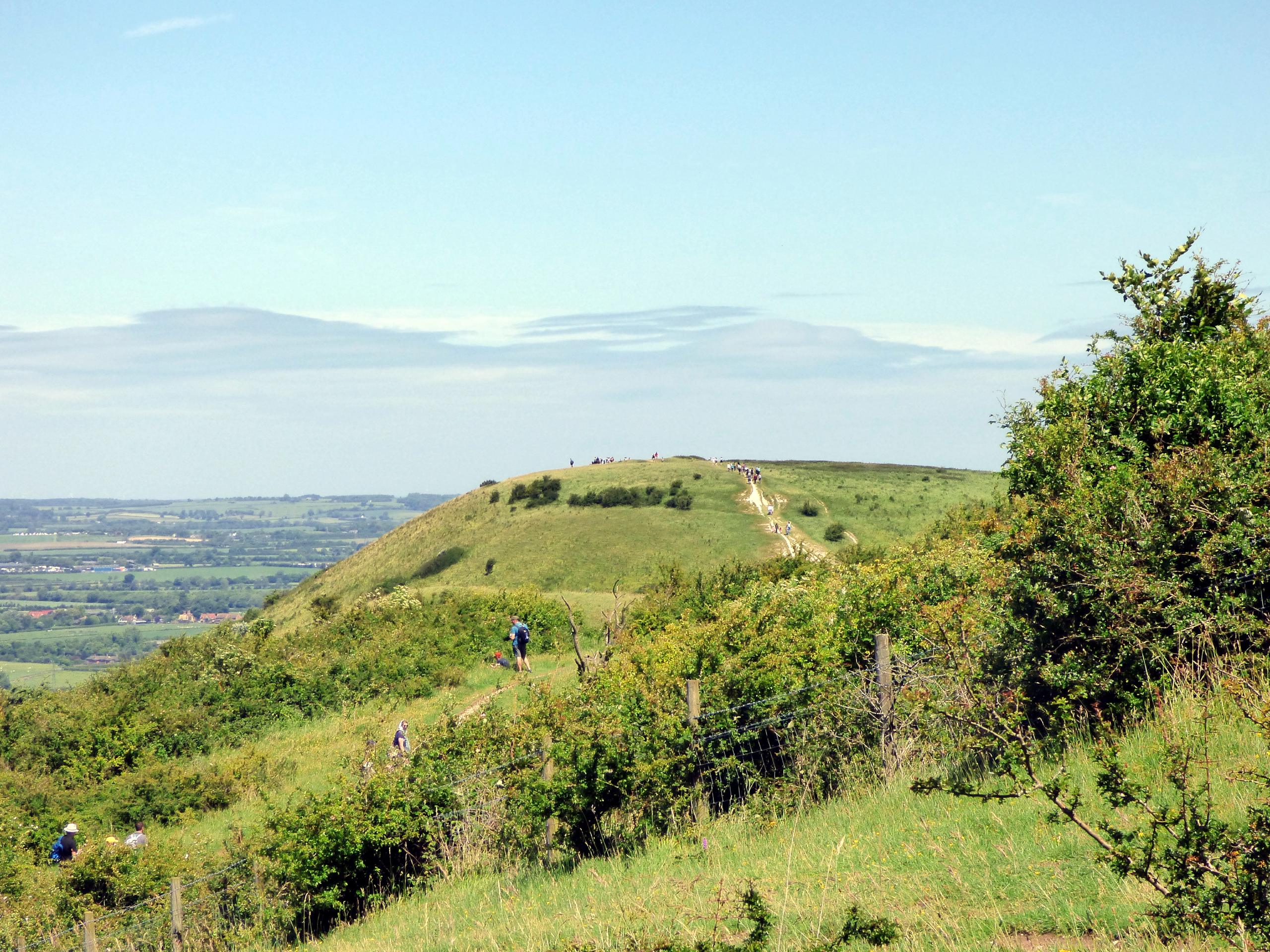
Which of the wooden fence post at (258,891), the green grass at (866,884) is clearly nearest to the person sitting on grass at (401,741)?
the wooden fence post at (258,891)

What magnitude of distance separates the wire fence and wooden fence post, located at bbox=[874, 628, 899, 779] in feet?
0.04

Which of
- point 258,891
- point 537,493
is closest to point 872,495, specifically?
point 537,493

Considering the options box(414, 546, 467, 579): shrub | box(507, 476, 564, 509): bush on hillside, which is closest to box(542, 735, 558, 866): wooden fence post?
box(414, 546, 467, 579): shrub

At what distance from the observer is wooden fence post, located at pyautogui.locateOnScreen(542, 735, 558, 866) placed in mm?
11273

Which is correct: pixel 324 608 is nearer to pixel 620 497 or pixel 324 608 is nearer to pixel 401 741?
pixel 401 741

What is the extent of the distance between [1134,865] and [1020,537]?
6.92 meters

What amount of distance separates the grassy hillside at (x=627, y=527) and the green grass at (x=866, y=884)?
115 ft

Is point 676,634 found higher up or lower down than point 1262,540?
lower down

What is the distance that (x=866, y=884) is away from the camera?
701cm

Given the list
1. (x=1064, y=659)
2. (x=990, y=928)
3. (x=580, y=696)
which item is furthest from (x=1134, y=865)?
(x=580, y=696)

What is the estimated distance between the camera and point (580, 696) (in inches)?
522

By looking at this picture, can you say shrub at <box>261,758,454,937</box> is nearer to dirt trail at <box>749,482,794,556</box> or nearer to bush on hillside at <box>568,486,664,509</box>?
dirt trail at <box>749,482,794,556</box>

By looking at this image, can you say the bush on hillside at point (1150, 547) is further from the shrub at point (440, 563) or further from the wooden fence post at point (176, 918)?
the shrub at point (440, 563)

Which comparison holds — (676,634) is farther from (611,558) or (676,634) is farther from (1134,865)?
(611,558)
